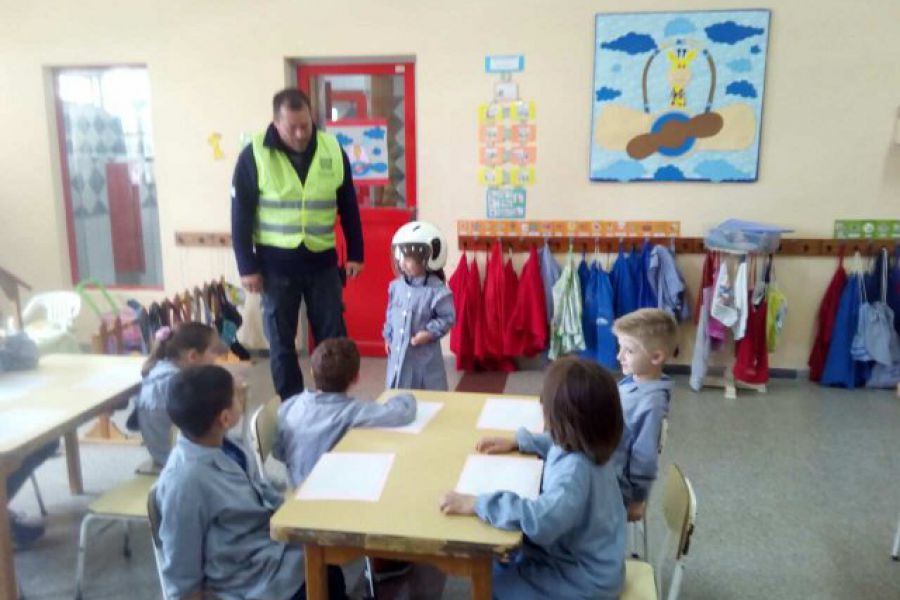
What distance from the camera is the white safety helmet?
2.72 meters

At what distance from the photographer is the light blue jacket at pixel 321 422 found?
6.25 ft

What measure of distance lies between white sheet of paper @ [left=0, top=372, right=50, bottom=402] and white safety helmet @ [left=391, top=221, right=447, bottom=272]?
4.19ft

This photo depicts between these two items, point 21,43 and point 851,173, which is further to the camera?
point 21,43

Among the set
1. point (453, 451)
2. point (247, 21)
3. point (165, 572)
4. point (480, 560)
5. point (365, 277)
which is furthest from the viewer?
point (365, 277)

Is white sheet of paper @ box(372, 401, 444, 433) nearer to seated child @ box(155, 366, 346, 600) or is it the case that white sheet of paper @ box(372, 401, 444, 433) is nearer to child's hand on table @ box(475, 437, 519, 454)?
child's hand on table @ box(475, 437, 519, 454)

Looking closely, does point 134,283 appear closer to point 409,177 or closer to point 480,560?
point 409,177

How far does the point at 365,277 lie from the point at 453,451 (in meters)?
3.29

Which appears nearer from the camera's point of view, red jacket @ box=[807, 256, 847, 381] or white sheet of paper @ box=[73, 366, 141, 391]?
white sheet of paper @ box=[73, 366, 141, 391]

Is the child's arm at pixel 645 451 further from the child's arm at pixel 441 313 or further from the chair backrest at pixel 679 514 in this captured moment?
the child's arm at pixel 441 313

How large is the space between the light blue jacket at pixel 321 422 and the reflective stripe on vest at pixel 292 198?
114cm

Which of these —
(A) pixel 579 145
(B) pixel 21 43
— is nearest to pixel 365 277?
(A) pixel 579 145

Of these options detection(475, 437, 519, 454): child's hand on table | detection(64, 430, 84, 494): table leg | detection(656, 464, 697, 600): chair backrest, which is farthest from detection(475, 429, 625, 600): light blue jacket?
detection(64, 430, 84, 494): table leg

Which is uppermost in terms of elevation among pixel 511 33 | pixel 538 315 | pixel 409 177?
pixel 511 33

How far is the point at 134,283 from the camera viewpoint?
5.25 metres
